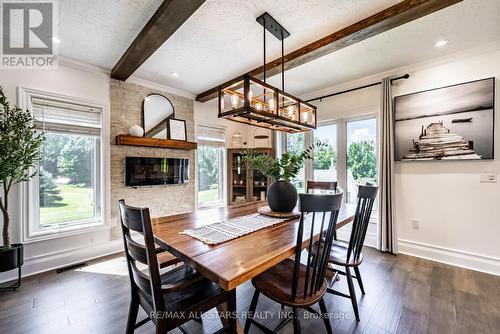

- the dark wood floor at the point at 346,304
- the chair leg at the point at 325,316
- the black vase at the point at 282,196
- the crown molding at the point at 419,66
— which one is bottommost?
the dark wood floor at the point at 346,304

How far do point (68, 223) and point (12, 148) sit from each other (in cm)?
121

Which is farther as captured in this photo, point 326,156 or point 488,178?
point 326,156

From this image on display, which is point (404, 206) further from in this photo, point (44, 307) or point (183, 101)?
point (44, 307)

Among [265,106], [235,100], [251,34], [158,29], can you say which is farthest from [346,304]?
[158,29]

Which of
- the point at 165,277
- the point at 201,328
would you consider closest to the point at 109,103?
the point at 165,277

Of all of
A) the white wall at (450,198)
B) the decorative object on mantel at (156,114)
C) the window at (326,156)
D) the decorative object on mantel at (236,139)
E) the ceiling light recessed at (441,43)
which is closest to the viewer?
the ceiling light recessed at (441,43)

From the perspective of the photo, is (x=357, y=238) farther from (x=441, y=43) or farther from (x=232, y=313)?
(x=441, y=43)

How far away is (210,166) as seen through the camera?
4516 mm

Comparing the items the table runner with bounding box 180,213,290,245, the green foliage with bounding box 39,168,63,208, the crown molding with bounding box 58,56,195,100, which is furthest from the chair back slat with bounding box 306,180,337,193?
the green foliage with bounding box 39,168,63,208

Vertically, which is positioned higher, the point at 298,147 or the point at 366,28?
the point at 366,28

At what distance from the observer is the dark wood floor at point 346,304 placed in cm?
167

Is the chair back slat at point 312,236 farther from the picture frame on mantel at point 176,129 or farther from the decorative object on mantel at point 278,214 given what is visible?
the picture frame on mantel at point 176,129

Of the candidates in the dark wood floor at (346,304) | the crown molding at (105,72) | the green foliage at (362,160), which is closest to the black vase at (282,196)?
the dark wood floor at (346,304)

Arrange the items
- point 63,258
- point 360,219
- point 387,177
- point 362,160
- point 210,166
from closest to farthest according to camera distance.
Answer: point 360,219 → point 63,258 → point 387,177 → point 362,160 → point 210,166
